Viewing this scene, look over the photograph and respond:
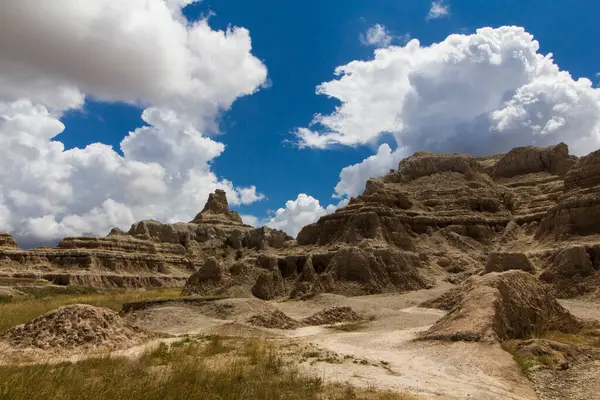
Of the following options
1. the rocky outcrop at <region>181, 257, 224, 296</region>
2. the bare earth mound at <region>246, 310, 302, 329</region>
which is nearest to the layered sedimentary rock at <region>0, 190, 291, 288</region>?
the rocky outcrop at <region>181, 257, 224, 296</region>

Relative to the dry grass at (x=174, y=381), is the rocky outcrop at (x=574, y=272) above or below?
above

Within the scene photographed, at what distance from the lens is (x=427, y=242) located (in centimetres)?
6012

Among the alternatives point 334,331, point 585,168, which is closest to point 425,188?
point 585,168

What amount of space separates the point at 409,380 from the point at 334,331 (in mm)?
12428

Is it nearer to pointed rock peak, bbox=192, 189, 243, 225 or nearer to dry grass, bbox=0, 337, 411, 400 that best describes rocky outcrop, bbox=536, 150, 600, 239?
dry grass, bbox=0, 337, 411, 400

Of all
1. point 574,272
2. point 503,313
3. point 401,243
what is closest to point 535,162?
point 401,243

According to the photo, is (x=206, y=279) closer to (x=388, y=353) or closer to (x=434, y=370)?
(x=388, y=353)

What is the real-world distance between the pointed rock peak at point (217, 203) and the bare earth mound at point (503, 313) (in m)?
98.4

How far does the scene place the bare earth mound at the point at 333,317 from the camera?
2802 cm

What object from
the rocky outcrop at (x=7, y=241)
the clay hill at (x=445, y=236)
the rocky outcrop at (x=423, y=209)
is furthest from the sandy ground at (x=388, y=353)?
the rocky outcrop at (x=7, y=241)

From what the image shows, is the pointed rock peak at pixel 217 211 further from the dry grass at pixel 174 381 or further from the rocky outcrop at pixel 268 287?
the dry grass at pixel 174 381

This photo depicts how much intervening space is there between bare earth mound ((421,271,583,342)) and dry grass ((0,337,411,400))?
7.13 meters

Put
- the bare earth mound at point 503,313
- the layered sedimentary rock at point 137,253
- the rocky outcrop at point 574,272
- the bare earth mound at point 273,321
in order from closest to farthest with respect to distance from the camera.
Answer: the bare earth mound at point 503,313, the bare earth mound at point 273,321, the rocky outcrop at point 574,272, the layered sedimentary rock at point 137,253

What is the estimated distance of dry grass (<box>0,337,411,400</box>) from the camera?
8.68 metres
